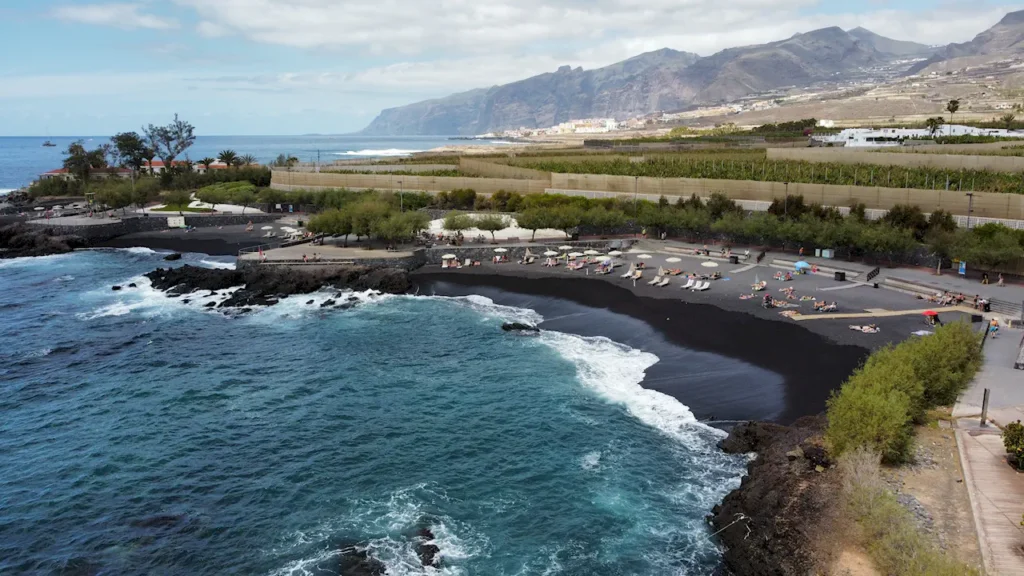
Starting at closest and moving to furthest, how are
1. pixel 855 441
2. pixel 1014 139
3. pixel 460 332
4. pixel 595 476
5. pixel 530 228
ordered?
pixel 855 441 → pixel 595 476 → pixel 460 332 → pixel 530 228 → pixel 1014 139

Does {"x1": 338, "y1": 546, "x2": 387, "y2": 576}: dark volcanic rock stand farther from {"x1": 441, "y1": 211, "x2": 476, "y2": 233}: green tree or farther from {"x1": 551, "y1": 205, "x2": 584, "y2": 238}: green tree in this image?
{"x1": 441, "y1": 211, "x2": 476, "y2": 233}: green tree

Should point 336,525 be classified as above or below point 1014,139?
below

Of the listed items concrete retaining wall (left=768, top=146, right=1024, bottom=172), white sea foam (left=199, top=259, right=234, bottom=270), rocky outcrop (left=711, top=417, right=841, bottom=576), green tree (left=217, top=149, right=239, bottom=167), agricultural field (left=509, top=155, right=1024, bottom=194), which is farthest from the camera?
green tree (left=217, top=149, right=239, bottom=167)

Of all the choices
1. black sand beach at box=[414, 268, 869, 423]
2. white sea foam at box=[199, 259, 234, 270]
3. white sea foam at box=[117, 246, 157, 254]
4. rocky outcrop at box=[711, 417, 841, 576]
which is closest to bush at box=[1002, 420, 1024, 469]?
rocky outcrop at box=[711, 417, 841, 576]

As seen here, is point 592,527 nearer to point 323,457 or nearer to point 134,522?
point 323,457

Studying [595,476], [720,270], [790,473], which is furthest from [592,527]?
[720,270]

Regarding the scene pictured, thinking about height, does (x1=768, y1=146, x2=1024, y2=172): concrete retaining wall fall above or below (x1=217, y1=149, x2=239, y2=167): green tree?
below

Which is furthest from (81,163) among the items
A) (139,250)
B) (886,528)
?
(886,528)

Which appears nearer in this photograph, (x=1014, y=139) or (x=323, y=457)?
(x=323, y=457)
